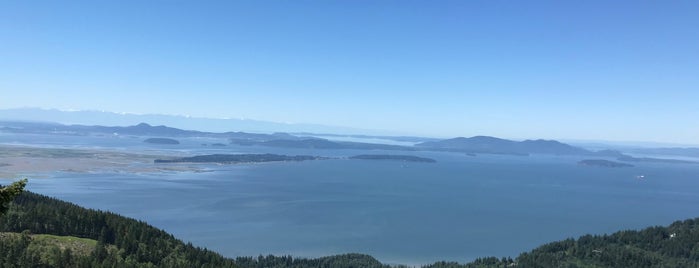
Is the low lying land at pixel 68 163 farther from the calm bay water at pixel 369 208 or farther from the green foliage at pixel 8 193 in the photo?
the green foliage at pixel 8 193

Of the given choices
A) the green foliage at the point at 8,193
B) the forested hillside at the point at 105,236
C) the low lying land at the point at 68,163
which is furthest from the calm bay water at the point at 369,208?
the green foliage at the point at 8,193

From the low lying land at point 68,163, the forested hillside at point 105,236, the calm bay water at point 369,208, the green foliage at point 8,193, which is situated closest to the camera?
the green foliage at point 8,193

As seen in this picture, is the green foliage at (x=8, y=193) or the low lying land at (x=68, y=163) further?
the low lying land at (x=68, y=163)

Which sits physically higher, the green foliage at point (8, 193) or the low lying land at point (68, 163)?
the green foliage at point (8, 193)

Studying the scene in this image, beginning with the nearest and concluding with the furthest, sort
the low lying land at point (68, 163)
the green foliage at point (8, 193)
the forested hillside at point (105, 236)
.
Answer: the green foliage at point (8, 193)
the forested hillside at point (105, 236)
the low lying land at point (68, 163)

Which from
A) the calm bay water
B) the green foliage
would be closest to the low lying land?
the calm bay water

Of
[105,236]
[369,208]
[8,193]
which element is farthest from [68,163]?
[8,193]

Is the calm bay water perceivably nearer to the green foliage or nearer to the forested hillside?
the forested hillside

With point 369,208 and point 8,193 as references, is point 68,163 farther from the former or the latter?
point 8,193
